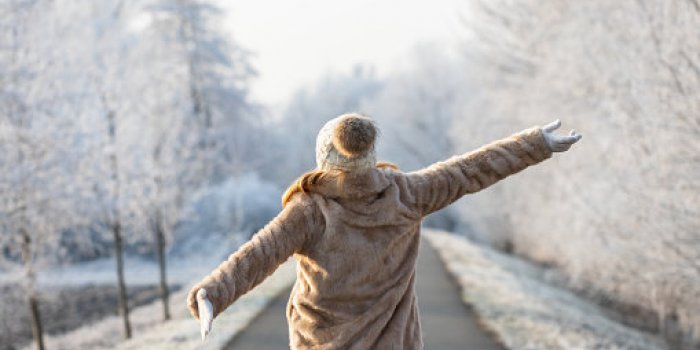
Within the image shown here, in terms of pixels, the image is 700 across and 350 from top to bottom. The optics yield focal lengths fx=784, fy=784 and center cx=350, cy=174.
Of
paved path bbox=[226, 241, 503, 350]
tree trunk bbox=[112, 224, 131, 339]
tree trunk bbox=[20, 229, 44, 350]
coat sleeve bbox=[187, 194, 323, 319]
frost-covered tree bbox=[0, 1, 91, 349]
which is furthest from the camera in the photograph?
tree trunk bbox=[112, 224, 131, 339]

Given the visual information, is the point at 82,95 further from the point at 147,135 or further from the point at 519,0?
the point at 519,0

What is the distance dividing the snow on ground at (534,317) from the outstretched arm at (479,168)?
6064 millimetres

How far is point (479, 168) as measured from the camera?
362cm

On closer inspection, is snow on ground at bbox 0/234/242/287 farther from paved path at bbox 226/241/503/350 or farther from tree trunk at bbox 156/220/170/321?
paved path at bbox 226/241/503/350

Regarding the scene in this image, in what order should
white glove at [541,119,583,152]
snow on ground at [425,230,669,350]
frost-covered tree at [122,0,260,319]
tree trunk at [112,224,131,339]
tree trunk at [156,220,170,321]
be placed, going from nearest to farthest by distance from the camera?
white glove at [541,119,583,152]
snow on ground at [425,230,669,350]
tree trunk at [112,224,131,339]
tree trunk at [156,220,170,321]
frost-covered tree at [122,0,260,319]

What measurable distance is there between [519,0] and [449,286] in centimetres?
1085

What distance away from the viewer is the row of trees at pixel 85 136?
1072 centimetres

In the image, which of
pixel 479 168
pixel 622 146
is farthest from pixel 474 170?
pixel 622 146

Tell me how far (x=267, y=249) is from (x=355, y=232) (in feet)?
1.31

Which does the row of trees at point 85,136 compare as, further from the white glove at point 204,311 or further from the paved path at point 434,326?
the white glove at point 204,311

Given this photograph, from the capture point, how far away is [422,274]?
17.1 meters

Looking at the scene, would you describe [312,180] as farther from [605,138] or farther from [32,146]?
[605,138]

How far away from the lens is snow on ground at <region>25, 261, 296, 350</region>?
10.3m

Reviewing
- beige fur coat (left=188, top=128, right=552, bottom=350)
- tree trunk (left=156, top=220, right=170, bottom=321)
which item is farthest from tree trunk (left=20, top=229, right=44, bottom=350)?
beige fur coat (left=188, top=128, right=552, bottom=350)
